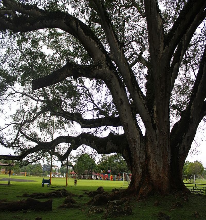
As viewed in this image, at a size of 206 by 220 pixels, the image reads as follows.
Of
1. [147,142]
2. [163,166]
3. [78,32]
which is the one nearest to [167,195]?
[163,166]

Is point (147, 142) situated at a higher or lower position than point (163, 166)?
higher

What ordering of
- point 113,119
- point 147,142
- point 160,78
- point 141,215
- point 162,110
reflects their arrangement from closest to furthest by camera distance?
point 141,215
point 160,78
point 162,110
point 147,142
point 113,119

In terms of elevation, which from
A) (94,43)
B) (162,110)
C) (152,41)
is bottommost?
(162,110)

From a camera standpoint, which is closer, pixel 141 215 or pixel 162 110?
pixel 141 215

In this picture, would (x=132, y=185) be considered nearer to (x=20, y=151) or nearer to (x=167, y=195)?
(x=167, y=195)

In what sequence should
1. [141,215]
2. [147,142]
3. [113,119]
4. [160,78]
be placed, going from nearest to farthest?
[141,215] → [160,78] → [147,142] → [113,119]

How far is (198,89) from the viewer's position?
806 cm

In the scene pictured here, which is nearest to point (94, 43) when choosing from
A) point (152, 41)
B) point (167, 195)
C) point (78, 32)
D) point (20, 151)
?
point (78, 32)

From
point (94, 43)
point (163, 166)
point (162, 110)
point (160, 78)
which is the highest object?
point (94, 43)

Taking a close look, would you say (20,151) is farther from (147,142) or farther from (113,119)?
(147,142)

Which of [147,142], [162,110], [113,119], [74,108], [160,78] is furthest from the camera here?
[74,108]

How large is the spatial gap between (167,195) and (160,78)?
3.38 metres

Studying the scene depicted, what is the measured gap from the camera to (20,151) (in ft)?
39.3

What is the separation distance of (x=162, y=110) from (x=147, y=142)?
1.26 metres
